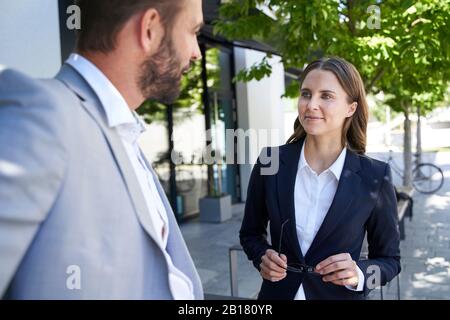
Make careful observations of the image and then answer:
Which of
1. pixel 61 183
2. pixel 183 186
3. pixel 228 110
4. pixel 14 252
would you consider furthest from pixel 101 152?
pixel 228 110

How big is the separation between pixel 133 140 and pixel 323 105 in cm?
109

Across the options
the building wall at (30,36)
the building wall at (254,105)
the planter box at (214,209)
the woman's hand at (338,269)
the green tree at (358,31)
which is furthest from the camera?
the building wall at (254,105)

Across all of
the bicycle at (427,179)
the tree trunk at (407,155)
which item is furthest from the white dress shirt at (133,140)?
the bicycle at (427,179)

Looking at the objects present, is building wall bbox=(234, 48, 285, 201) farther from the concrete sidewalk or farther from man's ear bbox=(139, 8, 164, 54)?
man's ear bbox=(139, 8, 164, 54)

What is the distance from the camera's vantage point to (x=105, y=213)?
2.52ft

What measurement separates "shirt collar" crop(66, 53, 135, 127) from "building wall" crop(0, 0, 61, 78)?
9.50 feet

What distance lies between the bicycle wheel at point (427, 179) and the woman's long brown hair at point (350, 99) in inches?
410

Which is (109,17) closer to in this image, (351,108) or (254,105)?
(351,108)

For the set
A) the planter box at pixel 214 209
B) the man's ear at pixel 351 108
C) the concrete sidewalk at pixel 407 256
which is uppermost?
the man's ear at pixel 351 108

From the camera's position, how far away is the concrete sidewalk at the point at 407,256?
5.03m

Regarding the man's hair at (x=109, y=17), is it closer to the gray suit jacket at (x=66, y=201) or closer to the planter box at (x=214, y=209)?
the gray suit jacket at (x=66, y=201)

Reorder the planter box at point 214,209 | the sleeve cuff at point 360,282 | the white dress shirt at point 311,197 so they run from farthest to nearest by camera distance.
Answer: the planter box at point 214,209 < the white dress shirt at point 311,197 < the sleeve cuff at point 360,282
